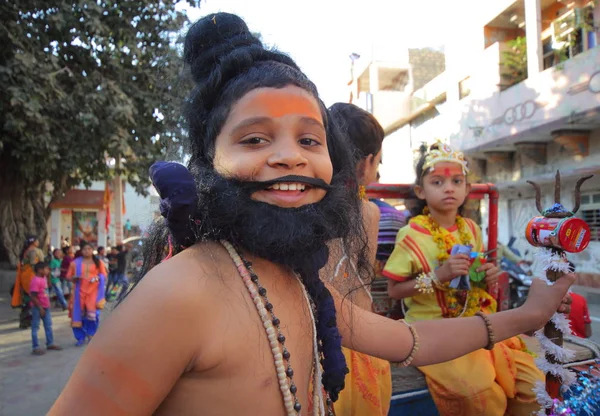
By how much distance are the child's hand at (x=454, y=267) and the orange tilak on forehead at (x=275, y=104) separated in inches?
54.0

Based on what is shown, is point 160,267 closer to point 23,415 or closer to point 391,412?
point 391,412

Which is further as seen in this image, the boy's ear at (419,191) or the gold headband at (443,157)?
the boy's ear at (419,191)

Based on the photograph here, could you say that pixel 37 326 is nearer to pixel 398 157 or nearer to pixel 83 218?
pixel 398 157

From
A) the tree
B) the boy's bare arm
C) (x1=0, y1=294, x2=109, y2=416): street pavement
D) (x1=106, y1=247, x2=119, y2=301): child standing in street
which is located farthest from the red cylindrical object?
(x1=106, y1=247, x2=119, y2=301): child standing in street

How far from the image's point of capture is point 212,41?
1360mm

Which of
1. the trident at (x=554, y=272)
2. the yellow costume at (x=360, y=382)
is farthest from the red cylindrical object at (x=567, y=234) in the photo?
the yellow costume at (x=360, y=382)

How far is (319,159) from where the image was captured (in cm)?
126

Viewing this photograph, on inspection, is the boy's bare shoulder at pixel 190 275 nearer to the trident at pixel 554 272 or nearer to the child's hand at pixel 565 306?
the trident at pixel 554 272

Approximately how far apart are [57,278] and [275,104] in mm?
10035

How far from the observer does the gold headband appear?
2.60 metres

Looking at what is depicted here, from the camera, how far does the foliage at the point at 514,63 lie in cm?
1223

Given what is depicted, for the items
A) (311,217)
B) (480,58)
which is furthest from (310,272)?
(480,58)

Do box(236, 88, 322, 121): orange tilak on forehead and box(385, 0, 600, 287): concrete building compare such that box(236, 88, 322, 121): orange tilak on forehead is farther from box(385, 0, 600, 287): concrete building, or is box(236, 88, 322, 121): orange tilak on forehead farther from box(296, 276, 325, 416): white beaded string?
box(385, 0, 600, 287): concrete building

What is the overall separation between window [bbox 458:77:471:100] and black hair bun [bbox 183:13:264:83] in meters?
14.5
